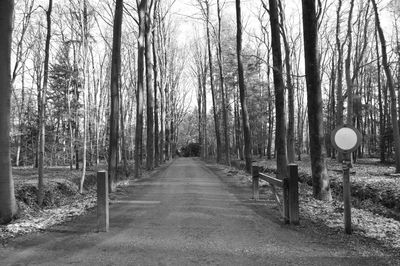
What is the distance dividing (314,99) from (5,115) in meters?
7.56

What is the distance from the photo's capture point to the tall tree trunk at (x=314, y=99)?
985 cm

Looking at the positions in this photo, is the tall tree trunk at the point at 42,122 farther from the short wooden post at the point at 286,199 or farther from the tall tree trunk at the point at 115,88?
the short wooden post at the point at 286,199

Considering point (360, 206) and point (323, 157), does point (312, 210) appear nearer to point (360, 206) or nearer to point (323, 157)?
point (323, 157)

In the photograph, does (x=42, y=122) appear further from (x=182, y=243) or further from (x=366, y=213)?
(x=366, y=213)

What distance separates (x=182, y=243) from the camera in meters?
→ 5.52

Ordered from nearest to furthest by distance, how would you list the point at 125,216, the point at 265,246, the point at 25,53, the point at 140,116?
the point at 265,246
the point at 125,216
the point at 140,116
the point at 25,53

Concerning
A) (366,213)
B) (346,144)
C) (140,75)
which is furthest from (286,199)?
(140,75)

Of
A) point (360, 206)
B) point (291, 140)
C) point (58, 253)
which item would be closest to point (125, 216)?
point (58, 253)

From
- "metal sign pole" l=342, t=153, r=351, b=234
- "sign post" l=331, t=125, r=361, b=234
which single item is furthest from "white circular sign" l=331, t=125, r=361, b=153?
"metal sign pole" l=342, t=153, r=351, b=234

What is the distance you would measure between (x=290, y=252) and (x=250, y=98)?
3811 cm

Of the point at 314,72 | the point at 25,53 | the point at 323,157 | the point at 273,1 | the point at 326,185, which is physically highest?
the point at 25,53

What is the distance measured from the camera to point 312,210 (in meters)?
8.45

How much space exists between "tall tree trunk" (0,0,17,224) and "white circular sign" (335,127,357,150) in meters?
5.97

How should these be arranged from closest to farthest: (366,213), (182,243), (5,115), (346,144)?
(182,243)
(346,144)
(5,115)
(366,213)
